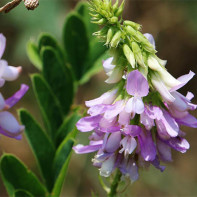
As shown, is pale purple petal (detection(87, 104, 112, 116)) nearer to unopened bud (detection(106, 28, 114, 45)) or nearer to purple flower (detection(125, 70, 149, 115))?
purple flower (detection(125, 70, 149, 115))

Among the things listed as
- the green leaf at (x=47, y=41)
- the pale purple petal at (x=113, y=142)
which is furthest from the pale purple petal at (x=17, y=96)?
the green leaf at (x=47, y=41)


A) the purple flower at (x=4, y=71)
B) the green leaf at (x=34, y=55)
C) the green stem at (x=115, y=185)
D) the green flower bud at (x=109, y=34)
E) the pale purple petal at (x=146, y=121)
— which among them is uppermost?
the purple flower at (x=4, y=71)

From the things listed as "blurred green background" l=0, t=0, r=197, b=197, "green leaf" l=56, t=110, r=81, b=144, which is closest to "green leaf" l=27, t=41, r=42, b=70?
"green leaf" l=56, t=110, r=81, b=144

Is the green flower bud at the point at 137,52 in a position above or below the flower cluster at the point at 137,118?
above

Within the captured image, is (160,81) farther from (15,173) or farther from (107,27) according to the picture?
(15,173)

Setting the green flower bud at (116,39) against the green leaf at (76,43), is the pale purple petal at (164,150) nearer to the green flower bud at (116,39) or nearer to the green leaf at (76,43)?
the green flower bud at (116,39)

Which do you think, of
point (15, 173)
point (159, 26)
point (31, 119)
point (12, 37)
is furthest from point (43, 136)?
point (159, 26)
